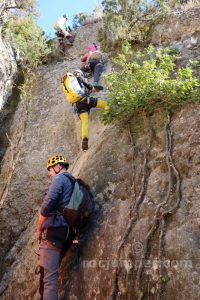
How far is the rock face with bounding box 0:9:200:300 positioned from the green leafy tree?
0.22 meters

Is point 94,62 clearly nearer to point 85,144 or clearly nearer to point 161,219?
point 85,144

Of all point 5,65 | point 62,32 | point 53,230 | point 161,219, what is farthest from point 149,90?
point 62,32

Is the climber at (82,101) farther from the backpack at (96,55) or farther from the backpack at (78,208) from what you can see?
the backpack at (78,208)

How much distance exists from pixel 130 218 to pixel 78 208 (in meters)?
0.82

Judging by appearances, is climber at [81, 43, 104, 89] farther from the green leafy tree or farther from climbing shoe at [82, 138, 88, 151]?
the green leafy tree

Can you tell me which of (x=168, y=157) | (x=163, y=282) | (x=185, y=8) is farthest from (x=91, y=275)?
(x=185, y=8)

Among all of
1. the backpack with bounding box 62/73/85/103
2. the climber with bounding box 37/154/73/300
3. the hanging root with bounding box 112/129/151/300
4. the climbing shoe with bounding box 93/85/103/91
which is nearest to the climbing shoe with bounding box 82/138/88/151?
the backpack with bounding box 62/73/85/103

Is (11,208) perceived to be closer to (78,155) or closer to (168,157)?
(78,155)

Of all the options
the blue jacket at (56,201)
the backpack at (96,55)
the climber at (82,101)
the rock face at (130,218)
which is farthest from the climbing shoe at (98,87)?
the blue jacket at (56,201)

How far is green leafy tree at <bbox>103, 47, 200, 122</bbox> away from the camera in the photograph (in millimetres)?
6695

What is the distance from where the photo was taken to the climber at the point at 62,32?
45.0 feet

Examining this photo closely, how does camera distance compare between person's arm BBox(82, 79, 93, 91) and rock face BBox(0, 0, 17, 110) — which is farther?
rock face BBox(0, 0, 17, 110)

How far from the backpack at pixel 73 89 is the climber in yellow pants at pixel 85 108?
0.48 ft

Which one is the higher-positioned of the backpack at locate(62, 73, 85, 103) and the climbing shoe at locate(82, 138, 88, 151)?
the backpack at locate(62, 73, 85, 103)
